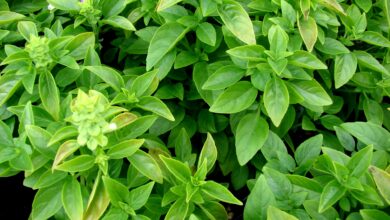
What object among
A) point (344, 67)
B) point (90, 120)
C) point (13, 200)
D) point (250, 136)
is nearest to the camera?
point (90, 120)

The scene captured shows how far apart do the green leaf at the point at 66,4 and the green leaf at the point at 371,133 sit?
3.98 feet

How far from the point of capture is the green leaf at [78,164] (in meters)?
1.50

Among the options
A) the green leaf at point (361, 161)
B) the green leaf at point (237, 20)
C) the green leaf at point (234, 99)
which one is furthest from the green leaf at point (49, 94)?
the green leaf at point (361, 161)

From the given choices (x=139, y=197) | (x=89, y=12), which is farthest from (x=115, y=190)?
(x=89, y=12)

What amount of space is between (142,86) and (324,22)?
2.71 feet

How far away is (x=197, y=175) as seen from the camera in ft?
5.34

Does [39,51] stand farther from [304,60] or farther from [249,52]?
[304,60]

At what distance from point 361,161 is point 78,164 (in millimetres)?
973

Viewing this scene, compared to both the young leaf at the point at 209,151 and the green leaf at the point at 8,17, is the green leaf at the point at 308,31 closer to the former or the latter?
the young leaf at the point at 209,151

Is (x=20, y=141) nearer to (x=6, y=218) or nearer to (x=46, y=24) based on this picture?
(x=46, y=24)

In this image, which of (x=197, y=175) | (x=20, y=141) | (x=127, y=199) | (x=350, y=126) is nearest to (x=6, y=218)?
(x=20, y=141)

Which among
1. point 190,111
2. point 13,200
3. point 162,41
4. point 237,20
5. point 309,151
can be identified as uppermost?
point 237,20

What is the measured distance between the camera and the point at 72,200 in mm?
1592

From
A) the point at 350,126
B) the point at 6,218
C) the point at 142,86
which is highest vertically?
the point at 142,86
